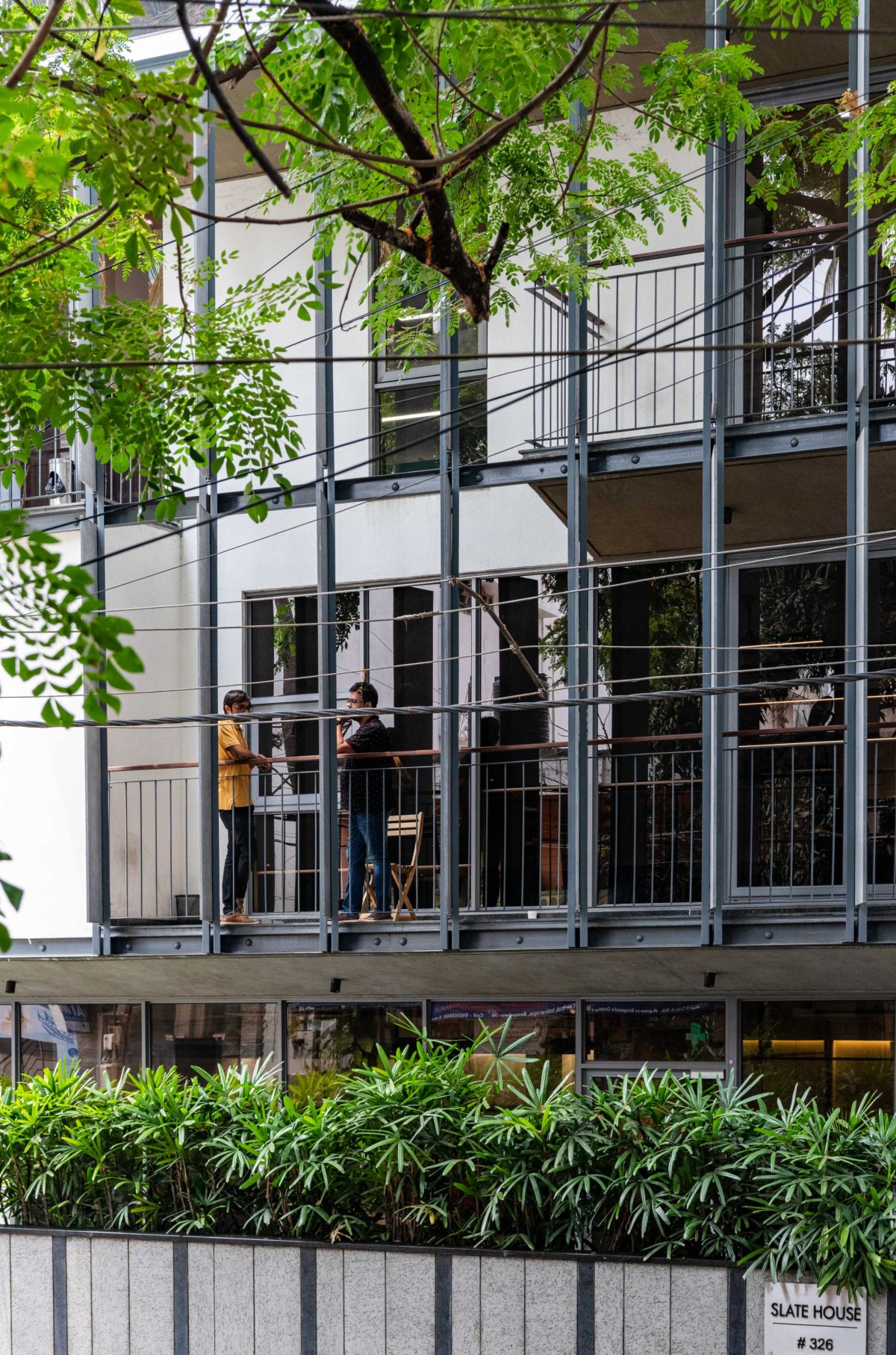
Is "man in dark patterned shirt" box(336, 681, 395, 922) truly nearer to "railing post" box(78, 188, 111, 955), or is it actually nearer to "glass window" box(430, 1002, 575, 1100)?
"glass window" box(430, 1002, 575, 1100)

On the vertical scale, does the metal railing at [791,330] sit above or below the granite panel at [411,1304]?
above

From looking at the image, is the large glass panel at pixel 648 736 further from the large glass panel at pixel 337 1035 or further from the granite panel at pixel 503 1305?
the granite panel at pixel 503 1305

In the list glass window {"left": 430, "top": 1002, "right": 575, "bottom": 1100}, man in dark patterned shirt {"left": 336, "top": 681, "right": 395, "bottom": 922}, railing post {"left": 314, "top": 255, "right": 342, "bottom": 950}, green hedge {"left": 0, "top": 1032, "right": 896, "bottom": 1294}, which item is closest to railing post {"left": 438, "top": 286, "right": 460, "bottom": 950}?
man in dark patterned shirt {"left": 336, "top": 681, "right": 395, "bottom": 922}

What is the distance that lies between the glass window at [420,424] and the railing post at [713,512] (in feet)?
9.12

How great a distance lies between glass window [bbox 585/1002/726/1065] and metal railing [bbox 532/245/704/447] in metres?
4.26

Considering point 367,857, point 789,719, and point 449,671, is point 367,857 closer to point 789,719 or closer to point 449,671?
point 449,671

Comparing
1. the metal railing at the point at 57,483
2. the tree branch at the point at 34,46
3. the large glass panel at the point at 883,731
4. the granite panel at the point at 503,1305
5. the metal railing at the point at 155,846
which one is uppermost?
the tree branch at the point at 34,46

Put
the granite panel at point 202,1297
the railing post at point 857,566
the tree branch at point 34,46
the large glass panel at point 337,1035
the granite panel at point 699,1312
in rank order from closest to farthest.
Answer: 1. the tree branch at point 34,46
2. the granite panel at point 699,1312
3. the granite panel at point 202,1297
4. the railing post at point 857,566
5. the large glass panel at point 337,1035

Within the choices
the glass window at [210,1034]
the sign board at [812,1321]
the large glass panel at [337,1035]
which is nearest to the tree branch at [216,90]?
the sign board at [812,1321]

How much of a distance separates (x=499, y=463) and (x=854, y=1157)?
515 centimetres

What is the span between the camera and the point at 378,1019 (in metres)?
12.2

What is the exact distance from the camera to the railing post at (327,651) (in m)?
10.1

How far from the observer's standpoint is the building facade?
9.91 m

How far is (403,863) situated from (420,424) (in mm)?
3635
